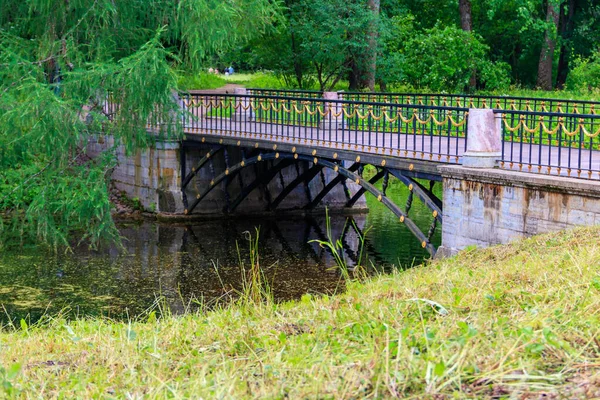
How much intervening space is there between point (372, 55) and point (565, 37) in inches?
404

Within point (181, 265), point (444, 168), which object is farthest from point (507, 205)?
point (181, 265)

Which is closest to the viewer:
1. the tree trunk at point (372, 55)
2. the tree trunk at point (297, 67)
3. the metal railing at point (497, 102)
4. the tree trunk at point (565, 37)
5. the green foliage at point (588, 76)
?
the metal railing at point (497, 102)

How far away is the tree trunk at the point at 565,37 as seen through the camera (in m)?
35.7

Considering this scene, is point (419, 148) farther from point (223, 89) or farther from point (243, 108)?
point (223, 89)

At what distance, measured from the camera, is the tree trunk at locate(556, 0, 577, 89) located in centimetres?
3569

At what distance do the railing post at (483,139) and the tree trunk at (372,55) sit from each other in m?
15.6

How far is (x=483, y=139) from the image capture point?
13.3 m

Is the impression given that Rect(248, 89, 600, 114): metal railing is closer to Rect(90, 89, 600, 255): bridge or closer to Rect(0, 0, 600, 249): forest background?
Rect(90, 89, 600, 255): bridge

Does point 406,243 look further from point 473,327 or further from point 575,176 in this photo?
point 473,327

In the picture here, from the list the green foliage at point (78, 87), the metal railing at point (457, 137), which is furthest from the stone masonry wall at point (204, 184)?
the green foliage at point (78, 87)

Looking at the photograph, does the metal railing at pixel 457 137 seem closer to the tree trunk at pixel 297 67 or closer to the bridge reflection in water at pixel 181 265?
the bridge reflection in water at pixel 181 265

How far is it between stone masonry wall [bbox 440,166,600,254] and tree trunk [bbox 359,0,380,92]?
15588 mm

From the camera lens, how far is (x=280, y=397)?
182 inches

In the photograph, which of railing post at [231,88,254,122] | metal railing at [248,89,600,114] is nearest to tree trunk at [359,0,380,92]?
metal railing at [248,89,600,114]
